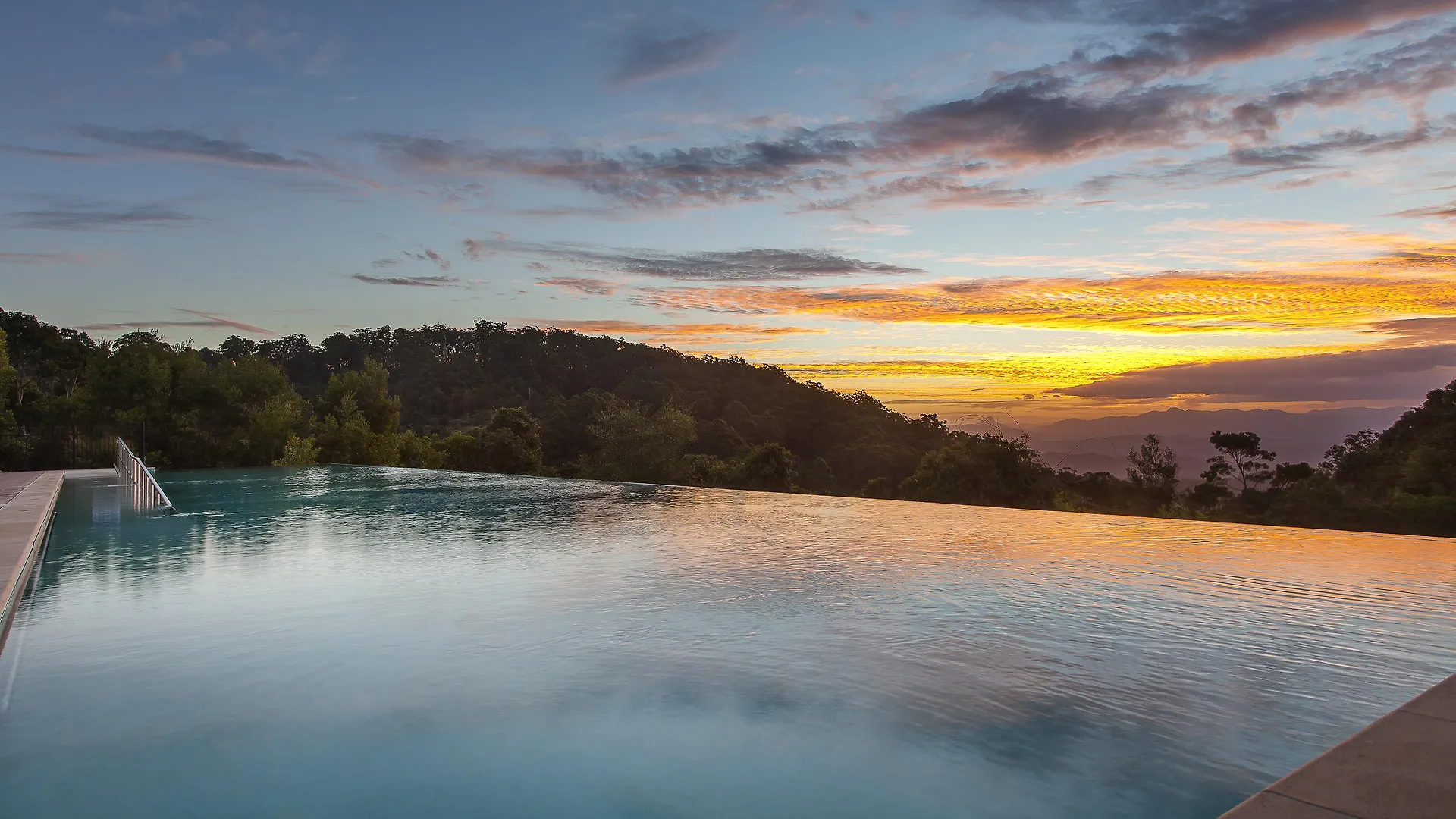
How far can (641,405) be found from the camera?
86.1 ft

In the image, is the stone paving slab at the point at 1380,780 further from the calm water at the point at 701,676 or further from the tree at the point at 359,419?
the tree at the point at 359,419

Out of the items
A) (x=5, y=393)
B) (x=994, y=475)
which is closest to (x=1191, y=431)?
(x=994, y=475)

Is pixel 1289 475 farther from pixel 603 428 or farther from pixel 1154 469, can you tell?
pixel 603 428

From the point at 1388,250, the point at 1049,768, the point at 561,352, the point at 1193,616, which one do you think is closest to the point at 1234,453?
the point at 1388,250

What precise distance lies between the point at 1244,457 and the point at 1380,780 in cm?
1554

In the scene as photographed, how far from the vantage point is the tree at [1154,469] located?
15.9 metres

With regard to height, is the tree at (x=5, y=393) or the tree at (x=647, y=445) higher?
the tree at (x=5, y=393)

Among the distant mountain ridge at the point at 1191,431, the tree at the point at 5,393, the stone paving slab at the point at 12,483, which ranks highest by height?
the tree at the point at 5,393

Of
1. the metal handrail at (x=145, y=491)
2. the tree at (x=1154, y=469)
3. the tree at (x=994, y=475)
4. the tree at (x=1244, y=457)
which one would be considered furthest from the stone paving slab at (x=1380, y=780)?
the tree at (x=1154, y=469)

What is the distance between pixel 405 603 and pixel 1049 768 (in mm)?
3064

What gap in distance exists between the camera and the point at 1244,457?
15.0m

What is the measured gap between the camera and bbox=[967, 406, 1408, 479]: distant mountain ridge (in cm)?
1416

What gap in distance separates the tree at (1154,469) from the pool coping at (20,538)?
1633 cm

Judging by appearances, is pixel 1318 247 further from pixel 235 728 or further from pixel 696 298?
pixel 235 728
